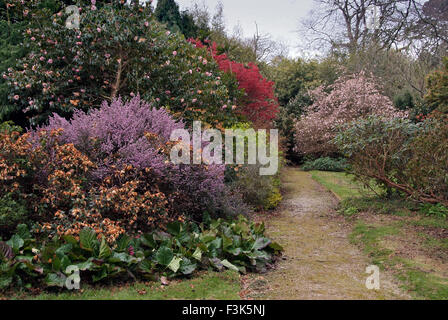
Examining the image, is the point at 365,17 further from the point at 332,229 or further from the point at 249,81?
the point at 332,229

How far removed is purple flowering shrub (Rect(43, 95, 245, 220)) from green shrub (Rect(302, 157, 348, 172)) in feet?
32.1

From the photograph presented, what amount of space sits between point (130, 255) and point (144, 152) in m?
1.59

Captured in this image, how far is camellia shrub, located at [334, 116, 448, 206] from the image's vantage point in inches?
255

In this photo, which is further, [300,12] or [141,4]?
[300,12]

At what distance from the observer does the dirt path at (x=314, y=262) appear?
397 centimetres

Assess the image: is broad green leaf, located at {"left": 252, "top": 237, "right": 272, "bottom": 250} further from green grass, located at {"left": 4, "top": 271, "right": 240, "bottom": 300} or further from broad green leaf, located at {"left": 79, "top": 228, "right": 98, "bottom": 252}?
broad green leaf, located at {"left": 79, "top": 228, "right": 98, "bottom": 252}

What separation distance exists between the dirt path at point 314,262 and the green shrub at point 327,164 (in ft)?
19.5

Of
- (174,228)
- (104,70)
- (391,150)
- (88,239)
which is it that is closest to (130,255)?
(88,239)

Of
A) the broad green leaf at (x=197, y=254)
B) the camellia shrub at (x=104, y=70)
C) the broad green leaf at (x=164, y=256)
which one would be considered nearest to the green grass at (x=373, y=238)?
the broad green leaf at (x=197, y=254)

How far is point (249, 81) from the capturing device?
40.2ft

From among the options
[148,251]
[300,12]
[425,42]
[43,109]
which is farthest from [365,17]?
[148,251]

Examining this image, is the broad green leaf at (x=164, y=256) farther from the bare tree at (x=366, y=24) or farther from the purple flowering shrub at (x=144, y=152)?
the bare tree at (x=366, y=24)

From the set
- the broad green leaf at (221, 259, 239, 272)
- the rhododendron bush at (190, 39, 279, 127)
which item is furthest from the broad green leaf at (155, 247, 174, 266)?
the rhododendron bush at (190, 39, 279, 127)
